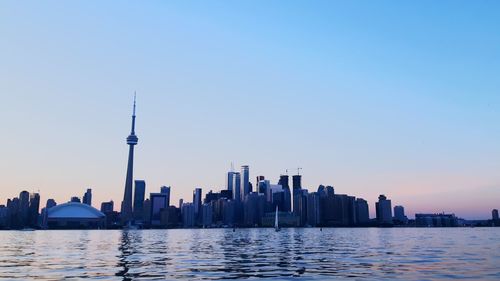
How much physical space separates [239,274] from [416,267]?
1969 centimetres

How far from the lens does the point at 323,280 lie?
37.6 m

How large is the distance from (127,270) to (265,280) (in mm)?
16217

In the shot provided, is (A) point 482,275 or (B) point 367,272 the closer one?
(A) point 482,275

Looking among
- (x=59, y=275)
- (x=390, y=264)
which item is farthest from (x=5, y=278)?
(x=390, y=264)

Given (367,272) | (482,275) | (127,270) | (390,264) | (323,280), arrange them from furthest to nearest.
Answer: (390,264), (127,270), (367,272), (482,275), (323,280)

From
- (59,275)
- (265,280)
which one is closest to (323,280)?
(265,280)

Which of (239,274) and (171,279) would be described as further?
(239,274)

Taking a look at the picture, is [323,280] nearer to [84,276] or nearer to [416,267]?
[416,267]

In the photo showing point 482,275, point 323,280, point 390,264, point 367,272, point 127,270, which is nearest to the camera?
point 323,280

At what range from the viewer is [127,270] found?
151 feet

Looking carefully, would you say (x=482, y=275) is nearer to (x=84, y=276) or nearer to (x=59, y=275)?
(x=84, y=276)

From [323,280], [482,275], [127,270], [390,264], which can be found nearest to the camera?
[323,280]

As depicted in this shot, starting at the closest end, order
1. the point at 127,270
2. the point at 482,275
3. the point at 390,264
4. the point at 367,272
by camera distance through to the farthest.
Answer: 1. the point at 482,275
2. the point at 367,272
3. the point at 127,270
4. the point at 390,264

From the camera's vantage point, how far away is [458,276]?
39906 mm
